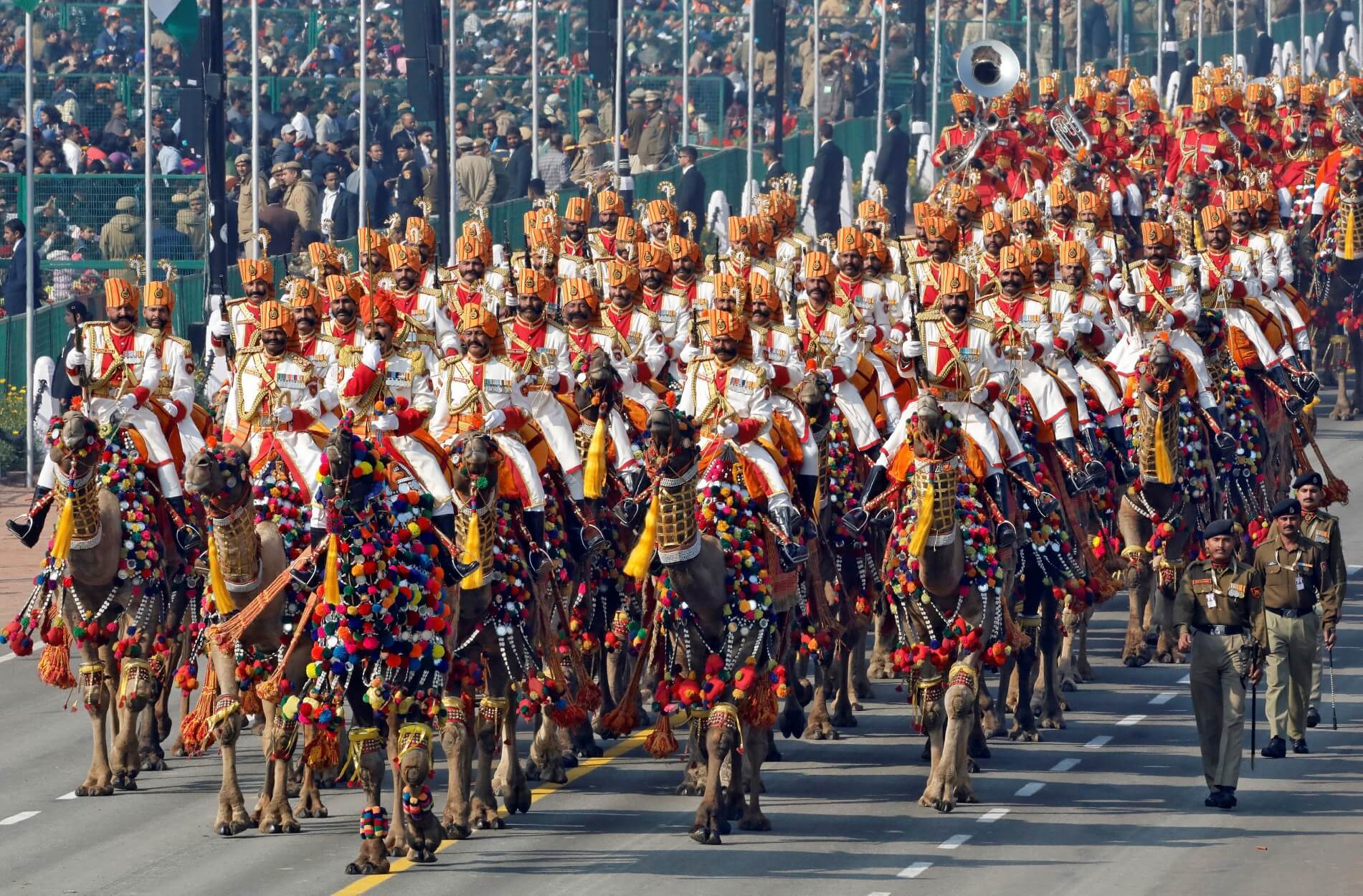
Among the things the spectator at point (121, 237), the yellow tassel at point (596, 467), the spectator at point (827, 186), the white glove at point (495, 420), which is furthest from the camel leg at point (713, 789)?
the spectator at point (827, 186)

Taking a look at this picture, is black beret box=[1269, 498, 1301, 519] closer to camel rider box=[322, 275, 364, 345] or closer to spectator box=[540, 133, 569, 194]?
camel rider box=[322, 275, 364, 345]

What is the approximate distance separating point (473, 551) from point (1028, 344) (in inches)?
267

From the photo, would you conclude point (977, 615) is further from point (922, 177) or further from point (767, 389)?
point (922, 177)

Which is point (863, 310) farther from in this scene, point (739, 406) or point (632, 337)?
point (739, 406)

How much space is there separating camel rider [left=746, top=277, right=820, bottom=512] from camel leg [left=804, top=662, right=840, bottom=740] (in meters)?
1.60

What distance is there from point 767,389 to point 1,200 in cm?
1784

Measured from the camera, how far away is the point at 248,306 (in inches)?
985

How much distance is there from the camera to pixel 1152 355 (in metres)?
24.7

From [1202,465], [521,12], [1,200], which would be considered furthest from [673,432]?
[521,12]

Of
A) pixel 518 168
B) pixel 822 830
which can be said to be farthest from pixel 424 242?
pixel 518 168

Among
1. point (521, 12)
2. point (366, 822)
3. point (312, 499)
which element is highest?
point (521, 12)

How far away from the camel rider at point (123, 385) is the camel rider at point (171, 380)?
5 cm

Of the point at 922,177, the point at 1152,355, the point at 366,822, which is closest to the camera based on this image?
the point at 366,822

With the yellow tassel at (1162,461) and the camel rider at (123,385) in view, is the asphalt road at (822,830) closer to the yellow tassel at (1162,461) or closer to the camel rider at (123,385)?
the camel rider at (123,385)
